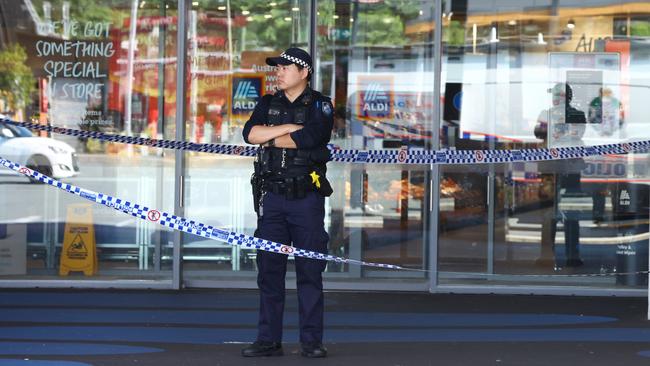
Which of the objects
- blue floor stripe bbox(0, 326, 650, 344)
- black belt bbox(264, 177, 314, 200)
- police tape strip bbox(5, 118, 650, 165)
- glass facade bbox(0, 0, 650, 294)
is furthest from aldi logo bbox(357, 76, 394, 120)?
black belt bbox(264, 177, 314, 200)

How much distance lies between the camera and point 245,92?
1162cm

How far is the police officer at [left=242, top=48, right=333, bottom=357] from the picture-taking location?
23.9 ft

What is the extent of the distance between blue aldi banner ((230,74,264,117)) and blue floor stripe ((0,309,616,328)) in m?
2.70

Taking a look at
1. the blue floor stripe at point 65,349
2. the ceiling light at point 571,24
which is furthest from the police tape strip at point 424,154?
the ceiling light at point 571,24

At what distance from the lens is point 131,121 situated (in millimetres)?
11508

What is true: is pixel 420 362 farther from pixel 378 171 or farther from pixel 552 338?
pixel 378 171

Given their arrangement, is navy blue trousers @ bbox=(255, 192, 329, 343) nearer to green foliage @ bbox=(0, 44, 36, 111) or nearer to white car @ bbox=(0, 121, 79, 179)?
white car @ bbox=(0, 121, 79, 179)

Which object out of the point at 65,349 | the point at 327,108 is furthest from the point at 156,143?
the point at 327,108

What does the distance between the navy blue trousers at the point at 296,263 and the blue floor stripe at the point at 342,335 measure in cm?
79

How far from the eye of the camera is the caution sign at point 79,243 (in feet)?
37.5

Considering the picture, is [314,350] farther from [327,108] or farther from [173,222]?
[327,108]

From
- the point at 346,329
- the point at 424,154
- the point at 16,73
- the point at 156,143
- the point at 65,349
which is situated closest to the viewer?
the point at 65,349

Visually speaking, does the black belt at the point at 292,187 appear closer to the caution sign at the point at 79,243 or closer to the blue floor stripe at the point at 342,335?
the blue floor stripe at the point at 342,335

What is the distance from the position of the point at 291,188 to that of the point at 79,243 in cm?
484
